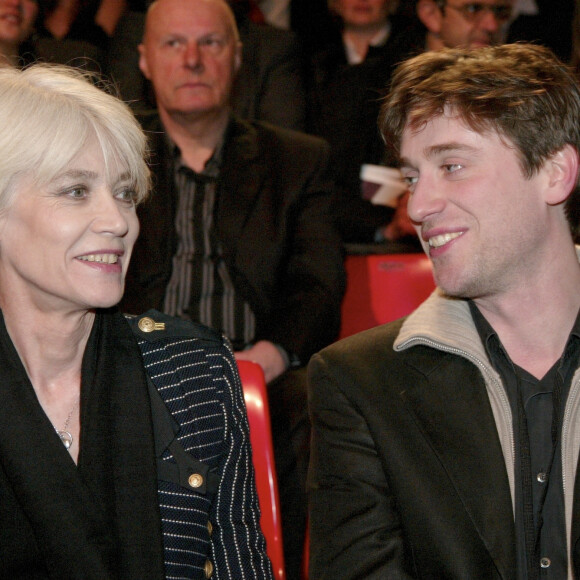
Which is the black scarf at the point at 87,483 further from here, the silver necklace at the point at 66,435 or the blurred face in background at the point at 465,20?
the blurred face in background at the point at 465,20

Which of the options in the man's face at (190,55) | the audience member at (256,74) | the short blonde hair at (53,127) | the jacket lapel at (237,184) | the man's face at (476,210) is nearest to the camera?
the short blonde hair at (53,127)

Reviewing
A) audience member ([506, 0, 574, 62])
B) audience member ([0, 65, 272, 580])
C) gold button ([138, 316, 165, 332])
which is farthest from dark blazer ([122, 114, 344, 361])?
audience member ([506, 0, 574, 62])

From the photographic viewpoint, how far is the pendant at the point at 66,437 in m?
1.98

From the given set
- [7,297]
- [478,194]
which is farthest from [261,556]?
[478,194]

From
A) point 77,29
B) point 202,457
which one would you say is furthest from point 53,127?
point 77,29

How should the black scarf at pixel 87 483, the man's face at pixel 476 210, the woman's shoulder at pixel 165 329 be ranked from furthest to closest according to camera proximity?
the woman's shoulder at pixel 165 329 < the man's face at pixel 476 210 < the black scarf at pixel 87 483

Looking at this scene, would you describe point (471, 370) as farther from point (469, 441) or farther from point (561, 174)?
point (561, 174)

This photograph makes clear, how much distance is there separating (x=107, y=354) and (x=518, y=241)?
966mm

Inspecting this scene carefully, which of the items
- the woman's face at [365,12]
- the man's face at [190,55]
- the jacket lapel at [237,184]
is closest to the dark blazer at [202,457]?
the jacket lapel at [237,184]

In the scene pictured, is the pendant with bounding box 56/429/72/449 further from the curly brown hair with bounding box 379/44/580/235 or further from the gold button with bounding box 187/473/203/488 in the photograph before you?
the curly brown hair with bounding box 379/44/580/235

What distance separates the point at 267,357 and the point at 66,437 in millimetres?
1250

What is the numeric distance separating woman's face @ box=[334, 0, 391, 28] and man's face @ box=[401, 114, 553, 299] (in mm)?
2674

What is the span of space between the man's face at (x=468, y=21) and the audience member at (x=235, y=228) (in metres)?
1.01

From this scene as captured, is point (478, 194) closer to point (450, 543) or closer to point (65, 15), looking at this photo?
point (450, 543)
